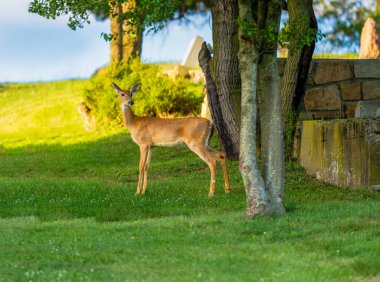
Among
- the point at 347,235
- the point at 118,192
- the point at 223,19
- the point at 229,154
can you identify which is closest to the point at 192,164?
the point at 229,154

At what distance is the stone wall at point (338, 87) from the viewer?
19.1m

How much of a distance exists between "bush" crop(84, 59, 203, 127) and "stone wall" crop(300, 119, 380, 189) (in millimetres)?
10260

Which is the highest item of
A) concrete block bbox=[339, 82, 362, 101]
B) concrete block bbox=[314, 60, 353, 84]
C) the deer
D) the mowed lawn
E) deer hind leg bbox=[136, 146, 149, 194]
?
concrete block bbox=[314, 60, 353, 84]

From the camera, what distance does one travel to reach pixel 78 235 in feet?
34.9

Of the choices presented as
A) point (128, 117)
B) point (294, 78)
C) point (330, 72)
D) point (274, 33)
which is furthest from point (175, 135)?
point (330, 72)

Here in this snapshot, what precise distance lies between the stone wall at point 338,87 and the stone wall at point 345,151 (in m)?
2.53

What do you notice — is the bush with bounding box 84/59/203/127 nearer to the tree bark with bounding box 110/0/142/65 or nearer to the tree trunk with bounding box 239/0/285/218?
the tree bark with bounding box 110/0/142/65

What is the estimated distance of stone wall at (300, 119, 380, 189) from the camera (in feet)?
44.6

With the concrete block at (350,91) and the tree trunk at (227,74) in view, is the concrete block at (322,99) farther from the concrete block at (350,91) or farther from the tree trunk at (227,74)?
the tree trunk at (227,74)

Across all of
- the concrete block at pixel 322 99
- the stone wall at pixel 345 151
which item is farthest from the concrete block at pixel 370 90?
the stone wall at pixel 345 151

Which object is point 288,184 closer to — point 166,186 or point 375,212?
point 166,186

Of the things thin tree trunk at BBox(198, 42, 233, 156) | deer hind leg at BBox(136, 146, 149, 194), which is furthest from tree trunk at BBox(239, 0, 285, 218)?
thin tree trunk at BBox(198, 42, 233, 156)

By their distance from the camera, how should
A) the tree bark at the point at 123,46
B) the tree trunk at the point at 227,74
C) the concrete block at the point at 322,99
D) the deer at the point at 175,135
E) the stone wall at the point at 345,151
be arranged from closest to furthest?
the stone wall at the point at 345,151 < the deer at the point at 175,135 < the tree trunk at the point at 227,74 < the concrete block at the point at 322,99 < the tree bark at the point at 123,46

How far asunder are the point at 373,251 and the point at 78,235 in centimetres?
340
